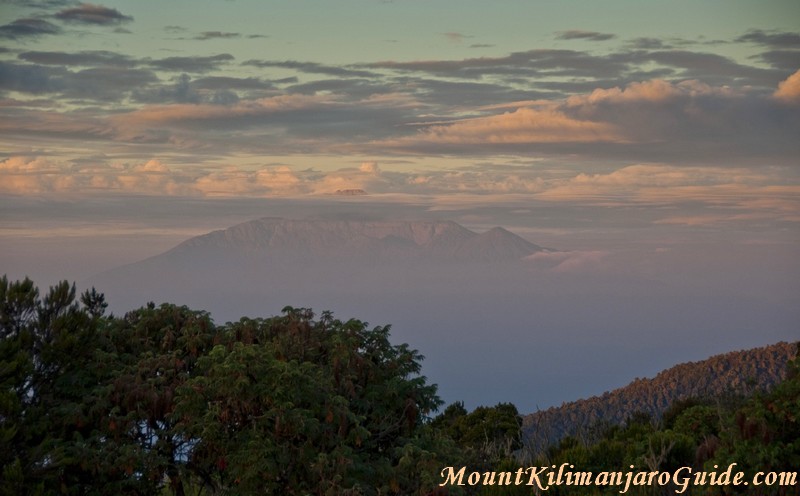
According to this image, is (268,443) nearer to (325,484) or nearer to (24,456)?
(325,484)

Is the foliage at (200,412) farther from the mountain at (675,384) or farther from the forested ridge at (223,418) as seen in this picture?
the mountain at (675,384)

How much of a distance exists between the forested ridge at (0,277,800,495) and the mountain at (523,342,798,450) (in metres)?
31.9

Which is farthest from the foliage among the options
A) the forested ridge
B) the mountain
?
the mountain

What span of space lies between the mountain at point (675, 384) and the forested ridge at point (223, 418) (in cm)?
3190

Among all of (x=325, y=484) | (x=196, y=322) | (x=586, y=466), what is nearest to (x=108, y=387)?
(x=196, y=322)

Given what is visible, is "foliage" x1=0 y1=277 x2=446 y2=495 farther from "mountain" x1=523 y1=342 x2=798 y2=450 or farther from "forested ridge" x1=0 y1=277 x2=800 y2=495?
"mountain" x1=523 y1=342 x2=798 y2=450

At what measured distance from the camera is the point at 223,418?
58.9 feet

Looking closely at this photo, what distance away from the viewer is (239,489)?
17.8 metres

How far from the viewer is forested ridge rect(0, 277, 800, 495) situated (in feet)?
57.7

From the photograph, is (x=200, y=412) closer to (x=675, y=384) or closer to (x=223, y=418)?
(x=223, y=418)

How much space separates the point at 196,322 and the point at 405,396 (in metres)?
4.59

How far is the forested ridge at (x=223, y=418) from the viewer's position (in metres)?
17.6

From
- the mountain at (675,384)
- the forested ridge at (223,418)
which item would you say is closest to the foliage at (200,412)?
the forested ridge at (223,418)

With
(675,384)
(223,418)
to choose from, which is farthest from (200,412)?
(675,384)
